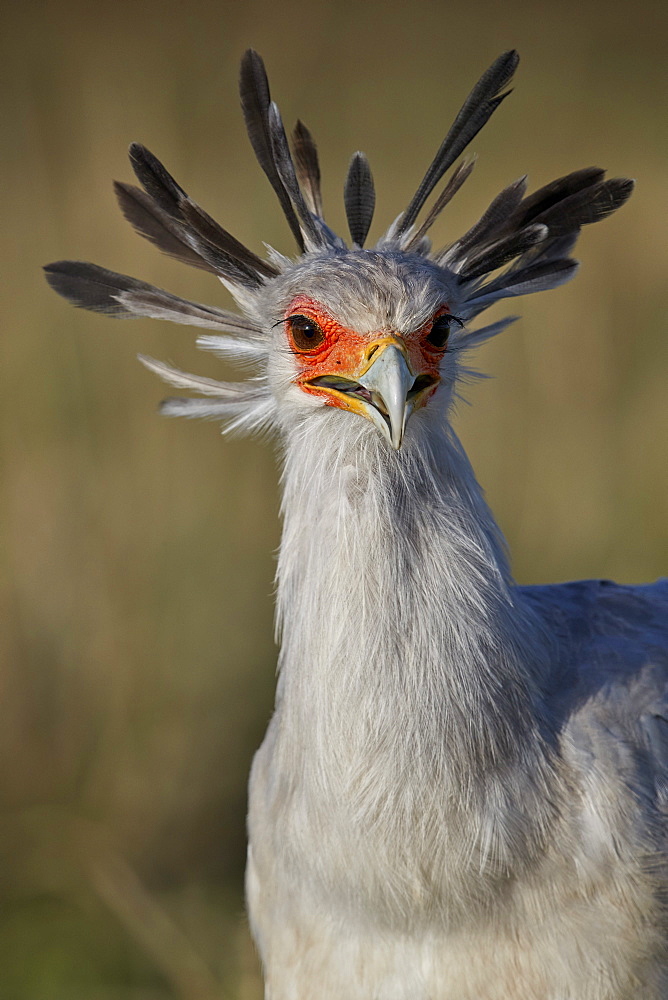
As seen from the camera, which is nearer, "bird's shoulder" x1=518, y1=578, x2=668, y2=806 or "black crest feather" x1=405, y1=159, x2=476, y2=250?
"bird's shoulder" x1=518, y1=578, x2=668, y2=806

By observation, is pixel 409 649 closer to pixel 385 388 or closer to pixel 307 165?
pixel 385 388

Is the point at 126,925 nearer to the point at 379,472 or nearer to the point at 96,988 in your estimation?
the point at 96,988

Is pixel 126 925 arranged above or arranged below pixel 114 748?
below

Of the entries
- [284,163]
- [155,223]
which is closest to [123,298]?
[155,223]

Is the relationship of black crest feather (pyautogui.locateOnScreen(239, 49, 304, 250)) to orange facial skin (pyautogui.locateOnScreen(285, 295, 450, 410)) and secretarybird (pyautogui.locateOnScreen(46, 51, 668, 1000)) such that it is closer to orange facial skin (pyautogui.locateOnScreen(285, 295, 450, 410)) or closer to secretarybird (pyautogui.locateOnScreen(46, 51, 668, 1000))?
secretarybird (pyautogui.locateOnScreen(46, 51, 668, 1000))

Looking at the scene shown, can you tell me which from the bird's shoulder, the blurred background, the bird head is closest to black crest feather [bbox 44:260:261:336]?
the bird head

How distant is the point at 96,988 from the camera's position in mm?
2604

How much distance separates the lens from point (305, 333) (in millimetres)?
1357

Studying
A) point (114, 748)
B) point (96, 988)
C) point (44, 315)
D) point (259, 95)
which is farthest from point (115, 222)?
point (96, 988)

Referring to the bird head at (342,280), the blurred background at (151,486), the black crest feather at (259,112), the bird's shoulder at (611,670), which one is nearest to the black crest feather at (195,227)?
the bird head at (342,280)

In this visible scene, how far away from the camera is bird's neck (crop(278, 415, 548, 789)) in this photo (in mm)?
1344

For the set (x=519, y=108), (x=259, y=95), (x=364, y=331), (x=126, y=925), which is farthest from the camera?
(x=519, y=108)

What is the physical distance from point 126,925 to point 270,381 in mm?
1632

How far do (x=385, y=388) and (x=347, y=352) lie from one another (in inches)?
4.3
